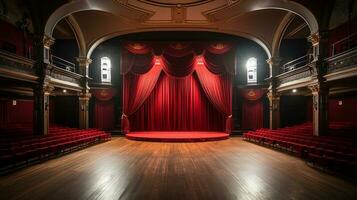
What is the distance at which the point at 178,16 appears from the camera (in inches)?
476

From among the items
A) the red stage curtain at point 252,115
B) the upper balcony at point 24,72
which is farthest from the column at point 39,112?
the red stage curtain at point 252,115

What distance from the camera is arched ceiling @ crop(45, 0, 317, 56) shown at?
10047 millimetres

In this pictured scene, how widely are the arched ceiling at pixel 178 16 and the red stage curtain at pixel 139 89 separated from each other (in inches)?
107

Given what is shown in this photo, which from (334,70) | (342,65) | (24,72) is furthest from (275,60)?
(24,72)

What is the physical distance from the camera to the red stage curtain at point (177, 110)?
15.6m

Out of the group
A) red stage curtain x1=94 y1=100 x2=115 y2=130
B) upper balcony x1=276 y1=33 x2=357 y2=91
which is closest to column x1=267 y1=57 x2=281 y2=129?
upper balcony x1=276 y1=33 x2=357 y2=91

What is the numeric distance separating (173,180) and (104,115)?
1111cm

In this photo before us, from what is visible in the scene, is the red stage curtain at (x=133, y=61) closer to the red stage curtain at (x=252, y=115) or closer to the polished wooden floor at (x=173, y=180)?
the red stage curtain at (x=252, y=115)

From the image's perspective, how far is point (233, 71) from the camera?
14398 mm

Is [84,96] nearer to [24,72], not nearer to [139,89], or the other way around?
[139,89]

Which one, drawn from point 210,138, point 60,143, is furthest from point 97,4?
point 210,138

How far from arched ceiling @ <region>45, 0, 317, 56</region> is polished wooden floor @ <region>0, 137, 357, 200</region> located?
247 inches

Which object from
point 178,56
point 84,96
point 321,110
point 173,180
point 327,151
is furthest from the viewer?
point 178,56

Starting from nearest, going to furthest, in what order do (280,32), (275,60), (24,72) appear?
(24,72) → (280,32) → (275,60)
